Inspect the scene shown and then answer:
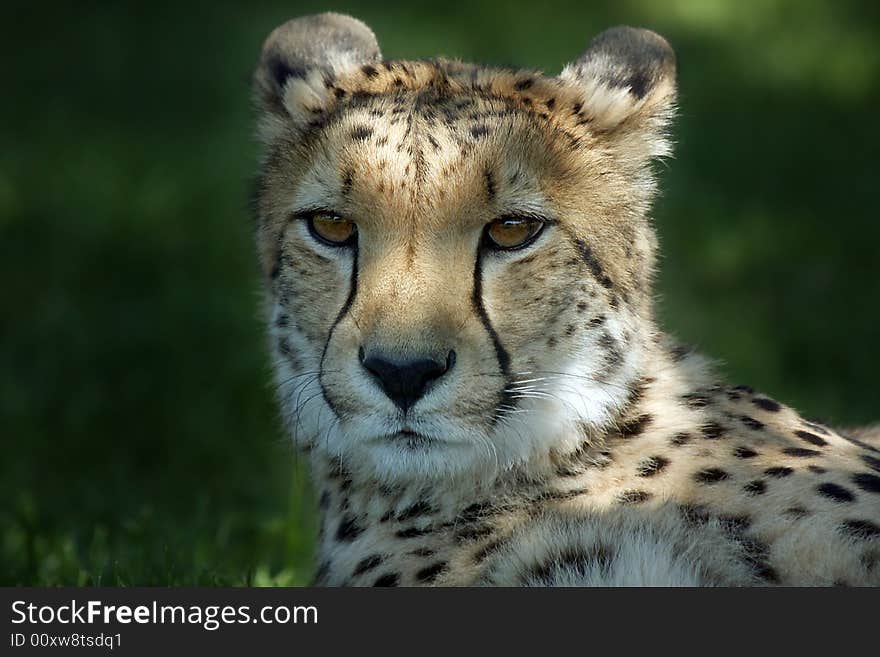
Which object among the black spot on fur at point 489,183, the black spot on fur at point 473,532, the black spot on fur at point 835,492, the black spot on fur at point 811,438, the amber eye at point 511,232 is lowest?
the black spot on fur at point 473,532

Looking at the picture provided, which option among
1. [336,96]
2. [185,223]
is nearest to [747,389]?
[336,96]

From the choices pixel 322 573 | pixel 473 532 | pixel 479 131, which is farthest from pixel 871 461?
pixel 322 573

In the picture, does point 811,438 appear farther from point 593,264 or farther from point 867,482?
point 593,264

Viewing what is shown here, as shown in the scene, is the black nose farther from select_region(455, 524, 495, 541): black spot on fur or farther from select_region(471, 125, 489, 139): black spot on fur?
select_region(471, 125, 489, 139): black spot on fur

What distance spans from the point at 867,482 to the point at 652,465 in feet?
1.56

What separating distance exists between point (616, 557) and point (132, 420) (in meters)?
3.01

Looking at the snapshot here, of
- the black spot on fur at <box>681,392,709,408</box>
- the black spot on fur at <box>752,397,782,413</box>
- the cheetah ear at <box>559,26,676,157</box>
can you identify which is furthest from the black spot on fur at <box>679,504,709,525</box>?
the cheetah ear at <box>559,26,676,157</box>

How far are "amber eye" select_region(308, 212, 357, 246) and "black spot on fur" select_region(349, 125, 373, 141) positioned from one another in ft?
0.61

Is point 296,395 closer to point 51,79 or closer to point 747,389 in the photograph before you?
point 747,389

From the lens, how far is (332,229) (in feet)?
10.2

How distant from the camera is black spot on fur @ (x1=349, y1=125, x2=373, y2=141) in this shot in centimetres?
307

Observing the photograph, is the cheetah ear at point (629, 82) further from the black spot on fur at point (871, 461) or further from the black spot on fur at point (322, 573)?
the black spot on fur at point (322, 573)

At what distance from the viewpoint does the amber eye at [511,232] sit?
9.85 feet

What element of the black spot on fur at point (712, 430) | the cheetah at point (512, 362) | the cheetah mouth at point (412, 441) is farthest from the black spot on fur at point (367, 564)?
the black spot on fur at point (712, 430)
